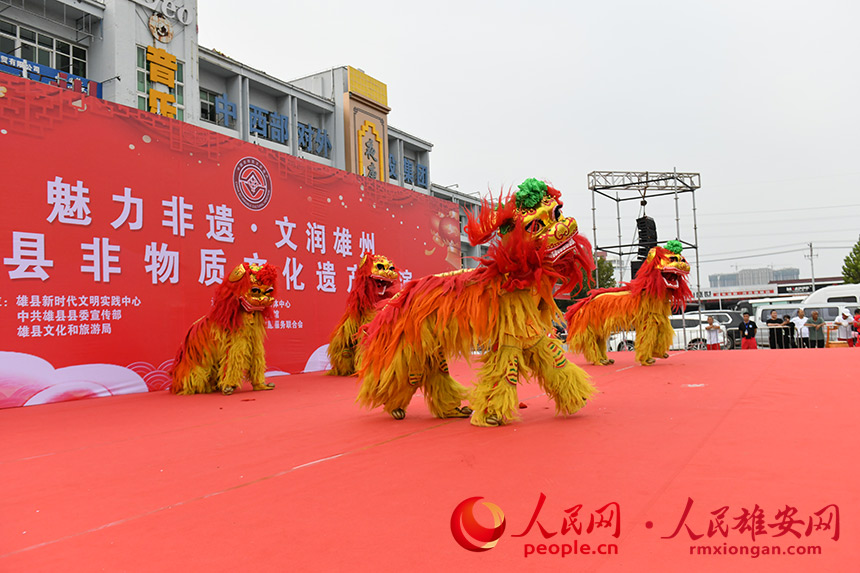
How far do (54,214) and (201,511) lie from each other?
16.2 ft

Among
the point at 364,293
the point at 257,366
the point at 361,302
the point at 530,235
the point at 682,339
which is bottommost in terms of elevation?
the point at 682,339

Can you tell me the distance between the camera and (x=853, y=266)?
83.1 feet

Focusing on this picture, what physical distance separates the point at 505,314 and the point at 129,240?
188 inches

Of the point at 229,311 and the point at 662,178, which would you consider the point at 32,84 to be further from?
the point at 662,178

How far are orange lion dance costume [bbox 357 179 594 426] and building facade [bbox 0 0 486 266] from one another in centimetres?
788

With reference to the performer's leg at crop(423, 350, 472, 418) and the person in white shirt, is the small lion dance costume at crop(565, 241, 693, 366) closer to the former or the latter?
the performer's leg at crop(423, 350, 472, 418)

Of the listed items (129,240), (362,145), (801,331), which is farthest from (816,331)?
(362,145)

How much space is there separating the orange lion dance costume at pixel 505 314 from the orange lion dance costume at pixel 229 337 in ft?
8.45

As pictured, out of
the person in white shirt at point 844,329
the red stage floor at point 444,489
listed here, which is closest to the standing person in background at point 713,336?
the person in white shirt at point 844,329

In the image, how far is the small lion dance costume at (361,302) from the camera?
7.17m

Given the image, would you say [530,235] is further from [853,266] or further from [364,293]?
[853,266]

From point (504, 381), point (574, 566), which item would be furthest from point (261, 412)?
point (574, 566)

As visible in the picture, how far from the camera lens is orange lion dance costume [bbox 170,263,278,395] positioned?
5707 mm

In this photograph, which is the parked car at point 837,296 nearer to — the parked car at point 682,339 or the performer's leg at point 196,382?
the parked car at point 682,339
